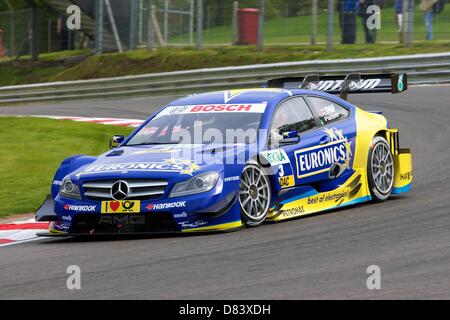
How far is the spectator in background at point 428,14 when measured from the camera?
22.4m

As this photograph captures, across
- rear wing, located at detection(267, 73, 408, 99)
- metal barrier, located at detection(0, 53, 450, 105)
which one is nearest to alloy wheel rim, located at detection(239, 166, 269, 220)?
rear wing, located at detection(267, 73, 408, 99)

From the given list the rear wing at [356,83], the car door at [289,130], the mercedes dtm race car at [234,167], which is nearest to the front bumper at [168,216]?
the mercedes dtm race car at [234,167]

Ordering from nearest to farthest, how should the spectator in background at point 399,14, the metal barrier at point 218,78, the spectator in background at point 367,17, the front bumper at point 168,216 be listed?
the front bumper at point 168,216, the metal barrier at point 218,78, the spectator in background at point 399,14, the spectator in background at point 367,17

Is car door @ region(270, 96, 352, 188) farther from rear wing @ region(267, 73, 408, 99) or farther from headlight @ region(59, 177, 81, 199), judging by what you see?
headlight @ region(59, 177, 81, 199)

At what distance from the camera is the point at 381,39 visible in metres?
23.2

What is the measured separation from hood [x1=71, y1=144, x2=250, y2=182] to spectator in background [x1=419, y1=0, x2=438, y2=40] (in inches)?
536

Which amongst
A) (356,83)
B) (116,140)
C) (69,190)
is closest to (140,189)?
(69,190)

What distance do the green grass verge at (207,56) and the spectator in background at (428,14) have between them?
0.22 metres

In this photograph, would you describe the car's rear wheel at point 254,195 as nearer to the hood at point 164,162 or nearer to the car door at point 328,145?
the hood at point 164,162

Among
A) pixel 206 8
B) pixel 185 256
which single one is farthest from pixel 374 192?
pixel 206 8

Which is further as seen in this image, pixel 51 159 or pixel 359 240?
pixel 51 159

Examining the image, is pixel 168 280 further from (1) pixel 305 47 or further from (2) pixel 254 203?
(1) pixel 305 47

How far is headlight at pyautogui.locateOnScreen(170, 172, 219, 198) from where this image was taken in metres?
9.05

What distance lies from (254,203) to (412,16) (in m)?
13.8
